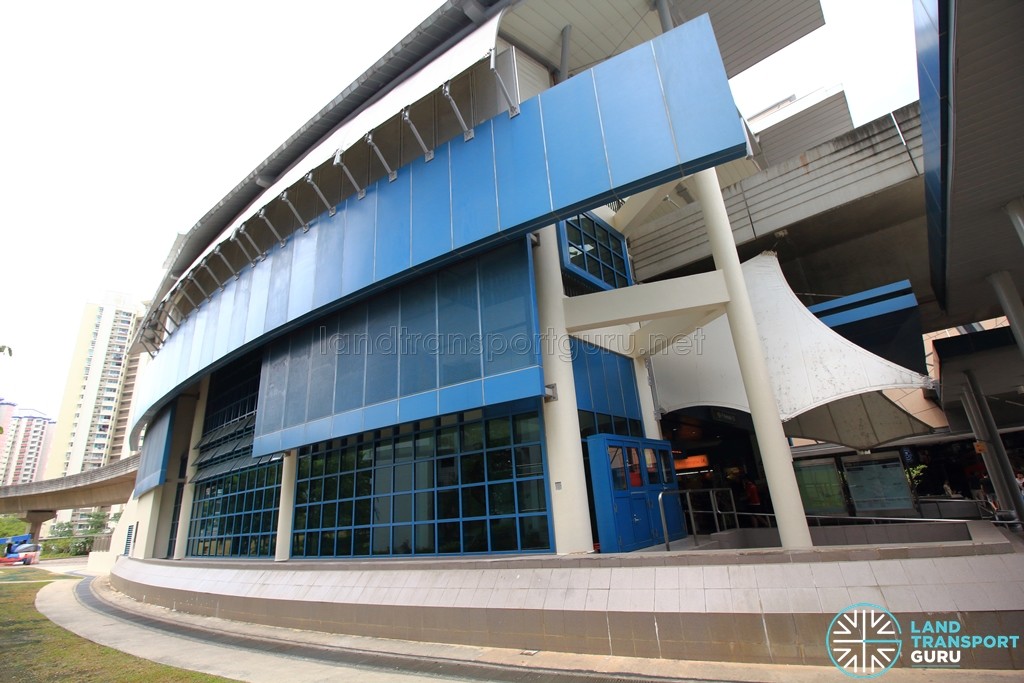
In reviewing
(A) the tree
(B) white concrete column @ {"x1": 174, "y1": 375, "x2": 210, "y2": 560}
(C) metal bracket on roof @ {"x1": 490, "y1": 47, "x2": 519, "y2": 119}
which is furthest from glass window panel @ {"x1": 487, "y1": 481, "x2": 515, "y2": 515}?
(A) the tree

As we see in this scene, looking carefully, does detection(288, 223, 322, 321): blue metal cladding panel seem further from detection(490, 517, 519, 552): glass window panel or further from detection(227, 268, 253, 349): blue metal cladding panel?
detection(490, 517, 519, 552): glass window panel

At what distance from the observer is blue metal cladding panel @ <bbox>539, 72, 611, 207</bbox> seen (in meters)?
10.3

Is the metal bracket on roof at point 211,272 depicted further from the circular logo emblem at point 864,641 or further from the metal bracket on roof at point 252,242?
the circular logo emblem at point 864,641

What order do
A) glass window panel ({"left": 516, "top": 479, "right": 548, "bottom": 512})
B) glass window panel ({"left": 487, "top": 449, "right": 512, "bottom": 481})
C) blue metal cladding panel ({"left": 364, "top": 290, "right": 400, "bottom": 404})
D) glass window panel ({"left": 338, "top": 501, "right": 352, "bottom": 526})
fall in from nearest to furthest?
glass window panel ({"left": 516, "top": 479, "right": 548, "bottom": 512})
glass window panel ({"left": 487, "top": 449, "right": 512, "bottom": 481})
blue metal cladding panel ({"left": 364, "top": 290, "right": 400, "bottom": 404})
glass window panel ({"left": 338, "top": 501, "right": 352, "bottom": 526})

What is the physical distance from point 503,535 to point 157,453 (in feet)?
75.0

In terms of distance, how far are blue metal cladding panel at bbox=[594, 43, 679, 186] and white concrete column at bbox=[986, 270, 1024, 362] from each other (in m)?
6.96

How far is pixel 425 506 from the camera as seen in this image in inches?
488

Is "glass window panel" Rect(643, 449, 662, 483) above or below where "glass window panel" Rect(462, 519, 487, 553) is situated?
above

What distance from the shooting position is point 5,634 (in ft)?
38.1

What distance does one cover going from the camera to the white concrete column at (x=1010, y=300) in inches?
366

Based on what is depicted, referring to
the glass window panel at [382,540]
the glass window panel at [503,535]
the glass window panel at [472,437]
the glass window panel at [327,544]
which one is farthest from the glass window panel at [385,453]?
the glass window panel at [503,535]

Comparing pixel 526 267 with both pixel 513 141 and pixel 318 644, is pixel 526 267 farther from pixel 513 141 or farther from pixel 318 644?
pixel 318 644

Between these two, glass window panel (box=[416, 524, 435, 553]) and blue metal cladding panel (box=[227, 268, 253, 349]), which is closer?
glass window panel (box=[416, 524, 435, 553])

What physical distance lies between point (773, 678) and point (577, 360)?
7518 mm
